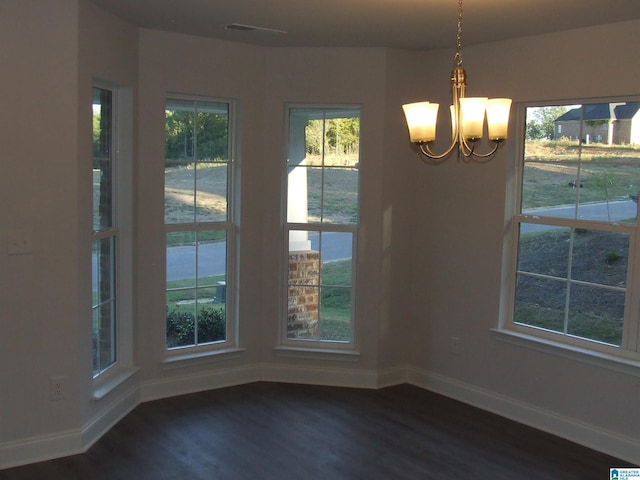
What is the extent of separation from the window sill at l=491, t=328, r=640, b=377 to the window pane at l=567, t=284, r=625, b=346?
0.11m

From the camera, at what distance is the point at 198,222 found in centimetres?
496

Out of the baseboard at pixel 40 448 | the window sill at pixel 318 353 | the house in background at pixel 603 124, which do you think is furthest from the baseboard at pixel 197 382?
the house in background at pixel 603 124

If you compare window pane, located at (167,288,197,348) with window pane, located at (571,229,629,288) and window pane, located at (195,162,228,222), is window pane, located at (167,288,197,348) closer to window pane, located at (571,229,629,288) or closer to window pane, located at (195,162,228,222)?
window pane, located at (195,162,228,222)

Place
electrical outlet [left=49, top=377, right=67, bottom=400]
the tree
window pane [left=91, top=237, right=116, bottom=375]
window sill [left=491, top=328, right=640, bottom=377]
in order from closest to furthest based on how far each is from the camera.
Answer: electrical outlet [left=49, top=377, right=67, bottom=400] < window sill [left=491, top=328, right=640, bottom=377] < window pane [left=91, top=237, right=116, bottom=375] < the tree

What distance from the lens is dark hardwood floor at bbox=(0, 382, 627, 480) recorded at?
3.77 metres

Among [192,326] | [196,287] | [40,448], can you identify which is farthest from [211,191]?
[40,448]

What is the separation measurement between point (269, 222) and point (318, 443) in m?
1.73

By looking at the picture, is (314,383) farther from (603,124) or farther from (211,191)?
(603,124)

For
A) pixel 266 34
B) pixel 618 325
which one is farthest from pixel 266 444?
pixel 266 34

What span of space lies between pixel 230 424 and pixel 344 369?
1109 mm

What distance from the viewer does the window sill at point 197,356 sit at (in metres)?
4.88

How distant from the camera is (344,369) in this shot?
5188 millimetres

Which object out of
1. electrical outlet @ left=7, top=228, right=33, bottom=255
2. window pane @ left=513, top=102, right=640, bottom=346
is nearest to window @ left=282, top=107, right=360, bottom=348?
window pane @ left=513, top=102, right=640, bottom=346

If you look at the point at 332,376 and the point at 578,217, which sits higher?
the point at 578,217
